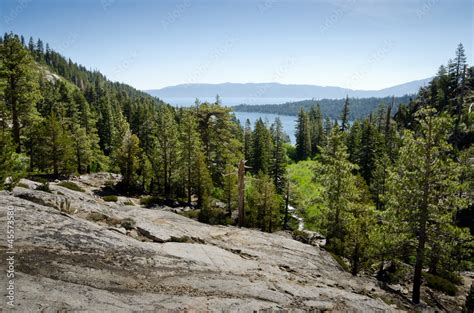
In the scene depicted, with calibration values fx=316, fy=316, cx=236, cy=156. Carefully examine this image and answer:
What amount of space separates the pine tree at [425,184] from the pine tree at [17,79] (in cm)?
2901

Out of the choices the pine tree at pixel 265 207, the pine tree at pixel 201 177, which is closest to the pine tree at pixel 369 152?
the pine tree at pixel 265 207

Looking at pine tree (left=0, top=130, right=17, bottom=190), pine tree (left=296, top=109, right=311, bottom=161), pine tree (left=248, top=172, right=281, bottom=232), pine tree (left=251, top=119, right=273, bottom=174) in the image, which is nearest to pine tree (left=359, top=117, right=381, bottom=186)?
pine tree (left=251, top=119, right=273, bottom=174)

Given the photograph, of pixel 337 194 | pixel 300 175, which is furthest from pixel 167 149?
pixel 300 175

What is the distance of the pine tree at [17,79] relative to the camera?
26719mm

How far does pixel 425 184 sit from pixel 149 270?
15.6 meters

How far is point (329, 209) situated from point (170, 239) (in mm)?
14727

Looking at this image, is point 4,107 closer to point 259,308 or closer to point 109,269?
point 109,269

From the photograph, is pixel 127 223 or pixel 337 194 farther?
pixel 337 194

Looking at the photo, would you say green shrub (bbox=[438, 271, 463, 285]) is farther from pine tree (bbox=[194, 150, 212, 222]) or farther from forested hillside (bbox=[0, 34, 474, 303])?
pine tree (bbox=[194, 150, 212, 222])

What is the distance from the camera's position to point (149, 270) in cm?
1107

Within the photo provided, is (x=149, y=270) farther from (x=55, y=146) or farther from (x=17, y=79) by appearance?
(x=55, y=146)

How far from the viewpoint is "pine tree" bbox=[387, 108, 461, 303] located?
57.6ft

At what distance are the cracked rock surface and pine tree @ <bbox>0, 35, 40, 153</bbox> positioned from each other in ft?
52.5

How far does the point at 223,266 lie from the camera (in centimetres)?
1347
